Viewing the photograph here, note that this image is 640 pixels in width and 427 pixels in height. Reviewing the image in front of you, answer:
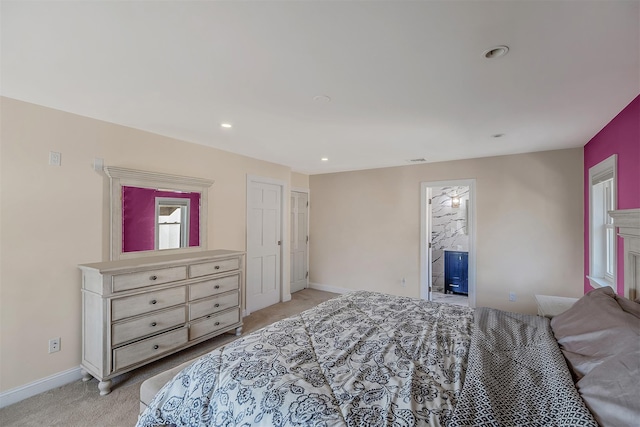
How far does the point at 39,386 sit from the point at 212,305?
1.41 m

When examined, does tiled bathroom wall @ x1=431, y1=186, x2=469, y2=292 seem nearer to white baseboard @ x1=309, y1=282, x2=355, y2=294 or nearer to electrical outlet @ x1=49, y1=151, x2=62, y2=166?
white baseboard @ x1=309, y1=282, x2=355, y2=294

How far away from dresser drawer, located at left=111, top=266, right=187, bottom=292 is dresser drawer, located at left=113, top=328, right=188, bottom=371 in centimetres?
49

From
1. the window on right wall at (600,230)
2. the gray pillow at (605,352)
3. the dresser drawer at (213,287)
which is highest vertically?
the window on right wall at (600,230)

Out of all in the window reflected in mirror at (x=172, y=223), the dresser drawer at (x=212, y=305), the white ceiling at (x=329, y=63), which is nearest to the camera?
the white ceiling at (x=329, y=63)

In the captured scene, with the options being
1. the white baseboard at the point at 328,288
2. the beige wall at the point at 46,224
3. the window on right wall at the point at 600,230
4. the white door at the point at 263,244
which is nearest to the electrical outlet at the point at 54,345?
the beige wall at the point at 46,224

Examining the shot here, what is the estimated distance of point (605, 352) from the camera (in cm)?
127

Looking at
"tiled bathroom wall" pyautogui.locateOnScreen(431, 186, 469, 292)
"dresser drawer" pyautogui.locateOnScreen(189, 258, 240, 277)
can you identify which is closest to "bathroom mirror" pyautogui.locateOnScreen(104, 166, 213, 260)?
"dresser drawer" pyautogui.locateOnScreen(189, 258, 240, 277)

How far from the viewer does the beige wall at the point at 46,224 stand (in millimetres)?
2146

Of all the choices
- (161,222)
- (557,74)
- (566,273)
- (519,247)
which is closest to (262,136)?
(161,222)

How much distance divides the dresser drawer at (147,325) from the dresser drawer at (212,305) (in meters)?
0.10

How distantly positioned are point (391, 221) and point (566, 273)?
7.85 feet

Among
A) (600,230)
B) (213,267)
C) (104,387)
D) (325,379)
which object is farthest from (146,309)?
(600,230)

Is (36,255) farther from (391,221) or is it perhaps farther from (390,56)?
(391,221)

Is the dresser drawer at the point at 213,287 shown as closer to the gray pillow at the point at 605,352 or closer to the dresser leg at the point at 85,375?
the dresser leg at the point at 85,375
